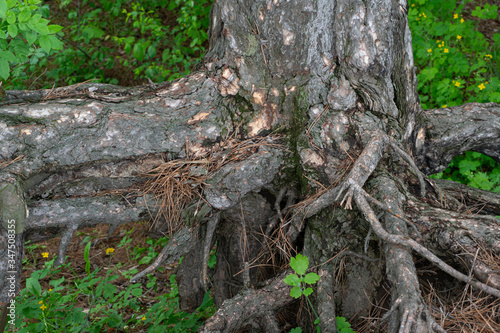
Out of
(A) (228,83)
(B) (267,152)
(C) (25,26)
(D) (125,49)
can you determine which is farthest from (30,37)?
(D) (125,49)

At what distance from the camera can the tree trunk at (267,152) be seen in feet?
6.81

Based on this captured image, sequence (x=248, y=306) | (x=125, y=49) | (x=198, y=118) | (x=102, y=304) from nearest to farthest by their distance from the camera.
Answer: (x=248, y=306), (x=198, y=118), (x=102, y=304), (x=125, y=49)

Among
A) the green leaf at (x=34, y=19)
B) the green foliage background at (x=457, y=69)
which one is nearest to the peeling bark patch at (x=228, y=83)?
the green leaf at (x=34, y=19)

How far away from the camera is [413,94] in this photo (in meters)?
2.59

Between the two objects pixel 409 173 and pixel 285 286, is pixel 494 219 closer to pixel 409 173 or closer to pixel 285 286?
pixel 409 173

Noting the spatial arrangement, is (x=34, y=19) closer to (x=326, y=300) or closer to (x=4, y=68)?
(x=4, y=68)

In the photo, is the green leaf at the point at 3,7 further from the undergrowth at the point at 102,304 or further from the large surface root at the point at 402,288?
the large surface root at the point at 402,288

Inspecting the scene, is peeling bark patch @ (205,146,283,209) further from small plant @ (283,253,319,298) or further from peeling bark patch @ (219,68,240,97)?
small plant @ (283,253,319,298)

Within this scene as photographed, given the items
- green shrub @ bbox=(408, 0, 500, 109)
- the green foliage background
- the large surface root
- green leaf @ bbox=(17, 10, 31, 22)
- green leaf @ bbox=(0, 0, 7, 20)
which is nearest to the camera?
the large surface root

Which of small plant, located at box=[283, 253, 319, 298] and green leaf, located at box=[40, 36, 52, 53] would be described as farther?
green leaf, located at box=[40, 36, 52, 53]

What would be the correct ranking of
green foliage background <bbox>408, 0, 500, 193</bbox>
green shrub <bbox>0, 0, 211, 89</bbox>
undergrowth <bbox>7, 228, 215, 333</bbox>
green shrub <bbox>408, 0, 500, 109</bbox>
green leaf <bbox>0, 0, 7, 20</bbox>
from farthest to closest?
green shrub <bbox>0, 0, 211, 89</bbox>, green shrub <bbox>408, 0, 500, 109</bbox>, green foliage background <bbox>408, 0, 500, 193</bbox>, undergrowth <bbox>7, 228, 215, 333</bbox>, green leaf <bbox>0, 0, 7, 20</bbox>

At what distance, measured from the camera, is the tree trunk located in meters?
2.07

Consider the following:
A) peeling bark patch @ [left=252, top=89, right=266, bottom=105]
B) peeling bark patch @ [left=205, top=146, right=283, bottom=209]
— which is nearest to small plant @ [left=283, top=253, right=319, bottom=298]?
peeling bark patch @ [left=205, top=146, right=283, bottom=209]

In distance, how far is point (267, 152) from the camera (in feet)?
7.52
